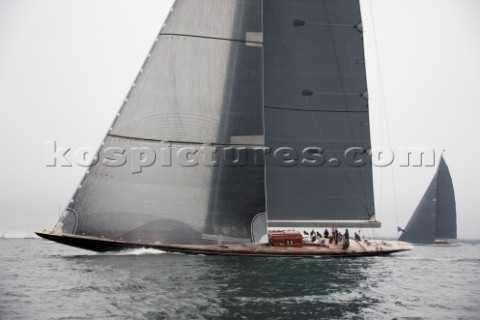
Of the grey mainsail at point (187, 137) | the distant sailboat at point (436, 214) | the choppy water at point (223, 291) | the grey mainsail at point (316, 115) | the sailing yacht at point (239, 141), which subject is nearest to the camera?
the choppy water at point (223, 291)

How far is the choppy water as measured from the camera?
1279 centimetres

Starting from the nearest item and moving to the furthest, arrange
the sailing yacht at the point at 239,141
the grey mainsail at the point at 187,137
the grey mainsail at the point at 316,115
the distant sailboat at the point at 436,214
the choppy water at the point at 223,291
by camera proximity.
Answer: the choppy water at the point at 223,291 → the grey mainsail at the point at 187,137 → the sailing yacht at the point at 239,141 → the grey mainsail at the point at 316,115 → the distant sailboat at the point at 436,214

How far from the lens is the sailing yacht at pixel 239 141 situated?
23650 millimetres

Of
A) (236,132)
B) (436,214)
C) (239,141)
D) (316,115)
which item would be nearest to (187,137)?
(236,132)

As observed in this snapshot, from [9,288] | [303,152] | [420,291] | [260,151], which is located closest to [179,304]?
[9,288]

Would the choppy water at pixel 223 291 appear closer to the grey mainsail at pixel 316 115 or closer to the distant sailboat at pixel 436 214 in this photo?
the grey mainsail at pixel 316 115

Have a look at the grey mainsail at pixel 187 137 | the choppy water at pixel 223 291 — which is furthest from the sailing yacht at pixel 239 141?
the choppy water at pixel 223 291

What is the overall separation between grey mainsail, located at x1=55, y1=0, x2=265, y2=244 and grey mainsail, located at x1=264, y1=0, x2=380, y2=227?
218 cm

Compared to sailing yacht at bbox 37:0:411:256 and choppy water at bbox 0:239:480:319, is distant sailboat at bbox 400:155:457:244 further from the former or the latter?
choppy water at bbox 0:239:480:319

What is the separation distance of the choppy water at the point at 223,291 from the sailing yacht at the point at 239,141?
2.13 meters

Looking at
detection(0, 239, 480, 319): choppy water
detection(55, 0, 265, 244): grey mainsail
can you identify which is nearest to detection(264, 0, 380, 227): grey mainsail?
detection(55, 0, 265, 244): grey mainsail

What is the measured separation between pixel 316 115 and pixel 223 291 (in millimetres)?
15955

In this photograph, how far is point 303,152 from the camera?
28.5 meters

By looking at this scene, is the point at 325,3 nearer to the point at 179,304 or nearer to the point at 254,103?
the point at 254,103
